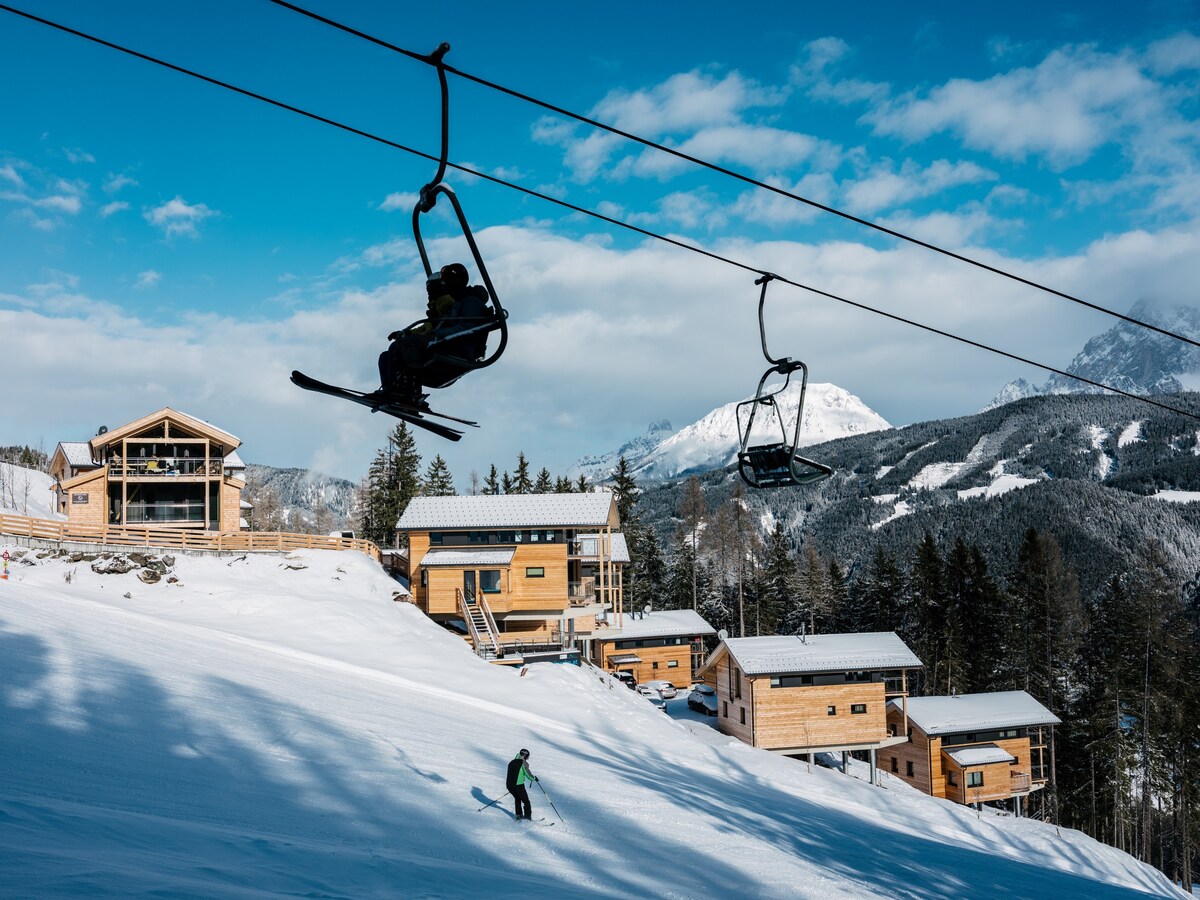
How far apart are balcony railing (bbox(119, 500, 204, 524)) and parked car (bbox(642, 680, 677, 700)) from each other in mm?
29924

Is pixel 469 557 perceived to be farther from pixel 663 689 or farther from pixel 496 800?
pixel 496 800

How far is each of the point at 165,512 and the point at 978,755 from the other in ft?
153

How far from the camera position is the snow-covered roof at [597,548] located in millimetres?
50447

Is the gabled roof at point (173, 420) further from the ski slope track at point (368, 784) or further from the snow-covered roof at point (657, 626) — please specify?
the snow-covered roof at point (657, 626)

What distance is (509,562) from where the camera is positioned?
1700 inches

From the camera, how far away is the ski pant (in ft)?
47.5

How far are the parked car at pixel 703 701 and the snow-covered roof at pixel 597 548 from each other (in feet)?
33.4

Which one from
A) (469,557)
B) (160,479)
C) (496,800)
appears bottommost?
(496,800)

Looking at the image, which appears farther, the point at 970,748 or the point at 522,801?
the point at 970,748

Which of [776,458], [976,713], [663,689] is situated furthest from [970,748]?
[776,458]

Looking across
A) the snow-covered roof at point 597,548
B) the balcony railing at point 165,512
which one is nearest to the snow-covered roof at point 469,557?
the snow-covered roof at point 597,548

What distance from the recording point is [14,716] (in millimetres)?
14711

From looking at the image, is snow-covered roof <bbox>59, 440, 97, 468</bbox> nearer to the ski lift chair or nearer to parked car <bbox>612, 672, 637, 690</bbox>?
parked car <bbox>612, 672, 637, 690</bbox>

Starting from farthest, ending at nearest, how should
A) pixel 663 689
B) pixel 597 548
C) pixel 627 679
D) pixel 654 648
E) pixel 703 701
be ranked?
pixel 654 648, pixel 663 689, pixel 627 679, pixel 597 548, pixel 703 701
